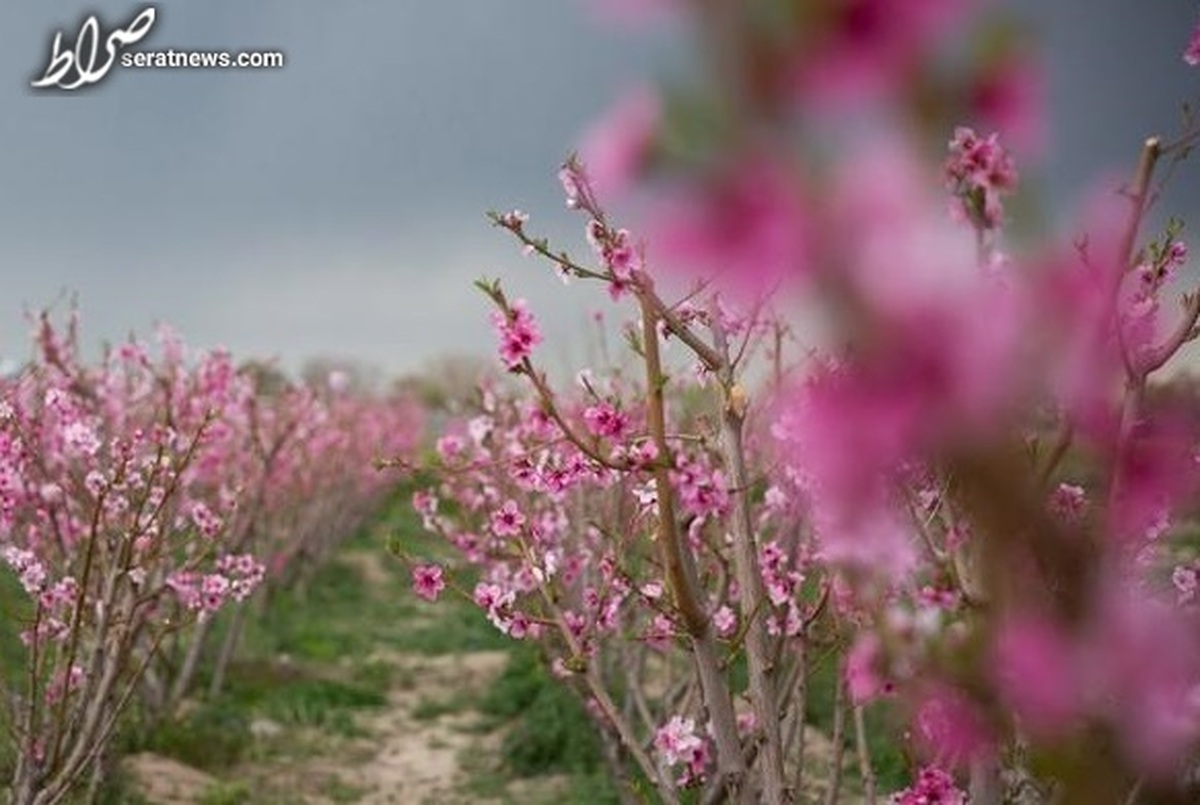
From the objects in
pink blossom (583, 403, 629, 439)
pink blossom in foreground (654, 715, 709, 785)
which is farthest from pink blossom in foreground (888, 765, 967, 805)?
pink blossom (583, 403, 629, 439)

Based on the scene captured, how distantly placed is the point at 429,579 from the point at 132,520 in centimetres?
166

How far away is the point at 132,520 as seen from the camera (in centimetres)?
479

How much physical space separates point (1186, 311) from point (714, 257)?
96.0 inches

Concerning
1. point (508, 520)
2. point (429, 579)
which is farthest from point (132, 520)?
point (508, 520)

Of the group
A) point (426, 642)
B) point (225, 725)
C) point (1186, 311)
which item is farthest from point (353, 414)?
point (1186, 311)

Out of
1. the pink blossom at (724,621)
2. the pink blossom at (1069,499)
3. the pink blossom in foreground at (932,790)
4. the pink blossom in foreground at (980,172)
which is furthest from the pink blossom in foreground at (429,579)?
the pink blossom in foreground at (980,172)

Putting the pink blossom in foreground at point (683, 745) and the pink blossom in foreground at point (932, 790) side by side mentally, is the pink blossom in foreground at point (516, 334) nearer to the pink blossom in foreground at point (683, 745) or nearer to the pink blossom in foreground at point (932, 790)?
the pink blossom in foreground at point (683, 745)

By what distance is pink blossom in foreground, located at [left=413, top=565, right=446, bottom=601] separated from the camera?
3.71 metres

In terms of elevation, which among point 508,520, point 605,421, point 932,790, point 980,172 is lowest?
point 932,790

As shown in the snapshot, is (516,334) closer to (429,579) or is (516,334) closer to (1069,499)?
(429,579)

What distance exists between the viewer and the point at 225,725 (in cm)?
839

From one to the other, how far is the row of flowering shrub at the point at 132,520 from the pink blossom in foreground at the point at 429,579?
1143 mm

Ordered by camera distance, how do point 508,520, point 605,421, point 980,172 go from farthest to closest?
point 508,520 → point 605,421 → point 980,172

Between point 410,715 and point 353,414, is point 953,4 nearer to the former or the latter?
point 410,715
